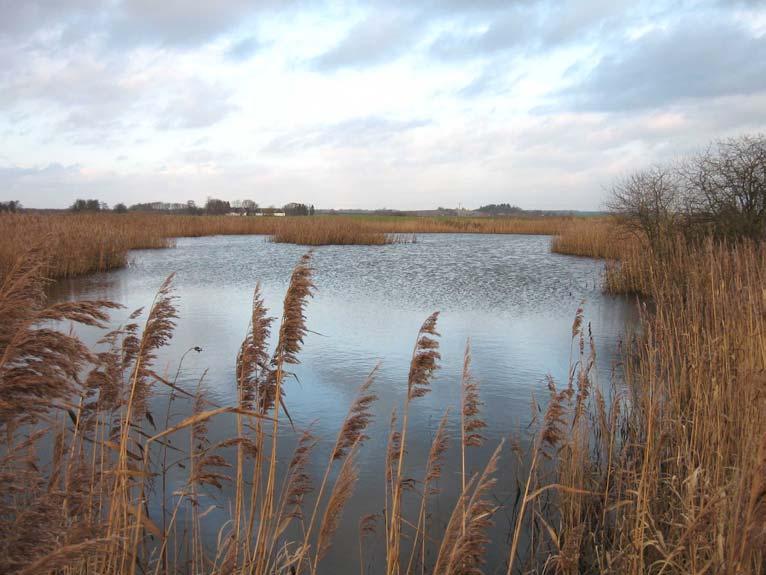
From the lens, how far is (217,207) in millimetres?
61469

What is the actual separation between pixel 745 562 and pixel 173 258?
796 inches

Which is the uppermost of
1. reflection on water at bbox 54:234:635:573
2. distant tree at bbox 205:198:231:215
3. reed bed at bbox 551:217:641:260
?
distant tree at bbox 205:198:231:215

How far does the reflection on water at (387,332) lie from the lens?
467 centimetres

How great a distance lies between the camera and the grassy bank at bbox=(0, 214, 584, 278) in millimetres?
12727

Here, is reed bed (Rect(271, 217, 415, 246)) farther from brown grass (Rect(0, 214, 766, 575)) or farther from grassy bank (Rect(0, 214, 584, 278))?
brown grass (Rect(0, 214, 766, 575))

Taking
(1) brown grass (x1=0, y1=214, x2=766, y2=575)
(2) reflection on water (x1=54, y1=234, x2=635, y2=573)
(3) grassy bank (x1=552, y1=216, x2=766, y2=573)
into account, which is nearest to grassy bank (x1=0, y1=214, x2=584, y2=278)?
(1) brown grass (x1=0, y1=214, x2=766, y2=575)

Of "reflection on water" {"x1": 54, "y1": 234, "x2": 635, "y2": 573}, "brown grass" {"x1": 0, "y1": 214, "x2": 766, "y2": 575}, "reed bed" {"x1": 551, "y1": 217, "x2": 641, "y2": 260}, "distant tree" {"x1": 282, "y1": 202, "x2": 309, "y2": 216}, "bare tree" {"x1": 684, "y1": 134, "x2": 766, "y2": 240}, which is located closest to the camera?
"brown grass" {"x1": 0, "y1": 214, "x2": 766, "y2": 575}

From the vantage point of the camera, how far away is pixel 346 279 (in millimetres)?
14984

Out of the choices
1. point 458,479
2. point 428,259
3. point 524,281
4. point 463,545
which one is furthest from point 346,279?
point 463,545

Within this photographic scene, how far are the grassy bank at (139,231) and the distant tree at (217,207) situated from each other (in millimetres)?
23787

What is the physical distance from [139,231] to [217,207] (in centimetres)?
3766

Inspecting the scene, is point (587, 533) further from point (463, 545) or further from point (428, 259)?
point (428, 259)

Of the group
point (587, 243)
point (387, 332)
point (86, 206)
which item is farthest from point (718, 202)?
point (86, 206)

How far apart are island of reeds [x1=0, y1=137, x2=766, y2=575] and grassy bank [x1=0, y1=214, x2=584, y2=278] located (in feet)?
2.64
